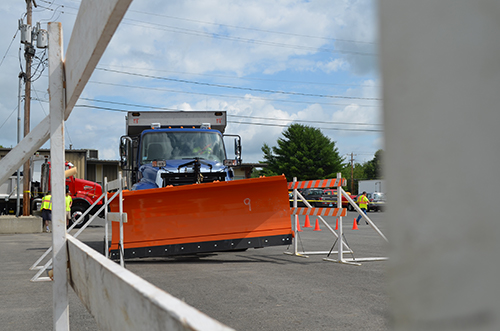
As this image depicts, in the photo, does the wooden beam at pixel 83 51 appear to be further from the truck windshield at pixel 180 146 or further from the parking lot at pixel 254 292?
the truck windshield at pixel 180 146

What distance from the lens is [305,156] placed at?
6562cm

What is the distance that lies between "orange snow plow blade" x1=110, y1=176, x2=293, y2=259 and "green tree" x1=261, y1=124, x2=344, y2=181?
55833 mm

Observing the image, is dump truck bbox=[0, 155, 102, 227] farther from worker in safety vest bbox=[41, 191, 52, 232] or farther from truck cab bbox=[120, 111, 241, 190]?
truck cab bbox=[120, 111, 241, 190]

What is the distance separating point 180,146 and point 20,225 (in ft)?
37.1

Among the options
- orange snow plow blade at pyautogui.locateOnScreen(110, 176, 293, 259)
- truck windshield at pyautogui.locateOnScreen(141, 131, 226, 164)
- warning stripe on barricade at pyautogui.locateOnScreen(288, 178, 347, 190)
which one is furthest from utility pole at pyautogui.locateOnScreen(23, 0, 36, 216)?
warning stripe on barricade at pyautogui.locateOnScreen(288, 178, 347, 190)

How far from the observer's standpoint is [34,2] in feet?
78.3

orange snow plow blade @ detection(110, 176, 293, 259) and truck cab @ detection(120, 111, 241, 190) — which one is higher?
truck cab @ detection(120, 111, 241, 190)

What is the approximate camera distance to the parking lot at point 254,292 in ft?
13.7

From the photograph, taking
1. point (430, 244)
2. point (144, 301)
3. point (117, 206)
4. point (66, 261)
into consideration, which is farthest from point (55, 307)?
point (117, 206)

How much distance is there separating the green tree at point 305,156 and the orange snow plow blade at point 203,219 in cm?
5583

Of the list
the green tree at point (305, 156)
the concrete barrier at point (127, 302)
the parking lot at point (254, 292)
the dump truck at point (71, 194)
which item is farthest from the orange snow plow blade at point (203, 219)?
the green tree at point (305, 156)

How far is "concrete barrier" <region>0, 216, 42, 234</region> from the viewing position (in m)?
17.9

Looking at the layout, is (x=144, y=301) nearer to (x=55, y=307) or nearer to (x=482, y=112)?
(x=482, y=112)

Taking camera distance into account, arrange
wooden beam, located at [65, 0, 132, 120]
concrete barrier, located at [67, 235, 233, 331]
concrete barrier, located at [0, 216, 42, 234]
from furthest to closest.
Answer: concrete barrier, located at [0, 216, 42, 234] < wooden beam, located at [65, 0, 132, 120] < concrete barrier, located at [67, 235, 233, 331]
